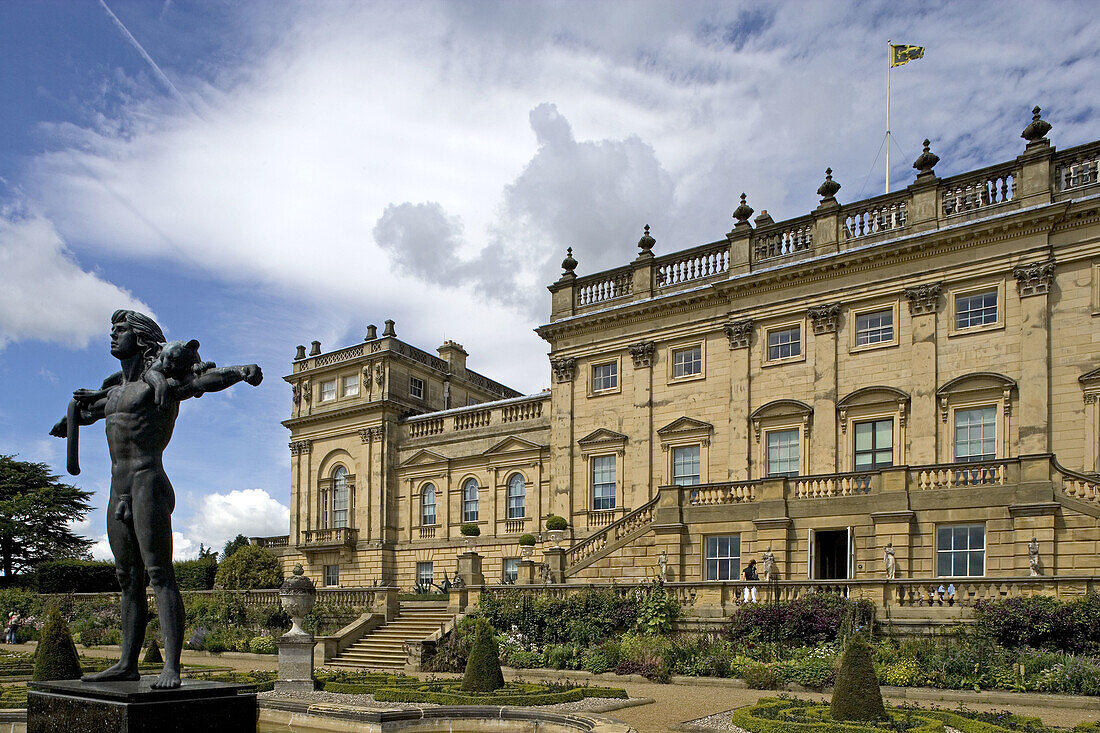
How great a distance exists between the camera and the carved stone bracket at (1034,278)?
26688 millimetres

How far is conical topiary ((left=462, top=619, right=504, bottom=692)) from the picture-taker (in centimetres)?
1759

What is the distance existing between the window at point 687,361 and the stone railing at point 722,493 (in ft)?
21.2

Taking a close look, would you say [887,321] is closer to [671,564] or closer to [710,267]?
[710,267]

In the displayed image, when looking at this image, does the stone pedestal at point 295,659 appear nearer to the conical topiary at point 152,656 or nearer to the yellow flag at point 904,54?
the conical topiary at point 152,656

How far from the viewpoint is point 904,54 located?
3203cm

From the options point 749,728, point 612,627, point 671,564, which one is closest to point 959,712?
point 749,728

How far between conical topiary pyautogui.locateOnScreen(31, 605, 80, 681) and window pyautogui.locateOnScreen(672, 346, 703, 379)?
840 inches

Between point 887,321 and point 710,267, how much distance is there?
6734 millimetres

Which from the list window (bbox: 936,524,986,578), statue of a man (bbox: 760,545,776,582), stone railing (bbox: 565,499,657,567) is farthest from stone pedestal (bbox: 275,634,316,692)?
window (bbox: 936,524,986,578)

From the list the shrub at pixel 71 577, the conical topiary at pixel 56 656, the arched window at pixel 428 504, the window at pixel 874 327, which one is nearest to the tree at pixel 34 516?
the shrub at pixel 71 577

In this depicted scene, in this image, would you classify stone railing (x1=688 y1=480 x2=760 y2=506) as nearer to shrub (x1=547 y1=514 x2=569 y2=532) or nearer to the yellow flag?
shrub (x1=547 y1=514 x2=569 y2=532)

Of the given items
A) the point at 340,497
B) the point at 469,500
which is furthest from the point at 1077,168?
the point at 340,497

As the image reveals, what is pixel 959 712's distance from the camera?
14812 millimetres

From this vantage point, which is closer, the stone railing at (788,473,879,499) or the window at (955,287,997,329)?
the stone railing at (788,473,879,499)
